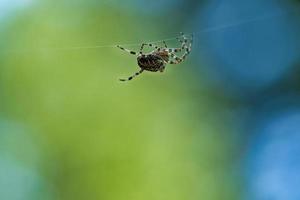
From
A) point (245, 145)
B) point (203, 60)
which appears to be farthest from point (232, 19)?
point (245, 145)

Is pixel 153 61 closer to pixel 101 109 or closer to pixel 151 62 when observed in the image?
pixel 151 62

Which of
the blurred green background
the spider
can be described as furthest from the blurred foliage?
the spider

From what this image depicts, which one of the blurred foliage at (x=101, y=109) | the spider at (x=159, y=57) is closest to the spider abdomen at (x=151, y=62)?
the spider at (x=159, y=57)

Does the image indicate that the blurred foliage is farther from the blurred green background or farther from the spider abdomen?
the spider abdomen

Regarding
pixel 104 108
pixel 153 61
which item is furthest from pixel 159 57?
pixel 104 108

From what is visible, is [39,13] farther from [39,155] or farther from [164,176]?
[164,176]

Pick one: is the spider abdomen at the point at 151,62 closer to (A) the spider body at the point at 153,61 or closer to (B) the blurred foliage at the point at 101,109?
(A) the spider body at the point at 153,61
